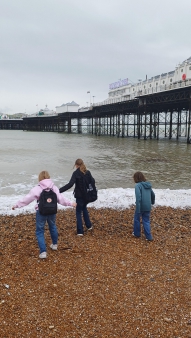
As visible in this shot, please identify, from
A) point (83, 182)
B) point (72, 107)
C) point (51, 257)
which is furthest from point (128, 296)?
point (72, 107)

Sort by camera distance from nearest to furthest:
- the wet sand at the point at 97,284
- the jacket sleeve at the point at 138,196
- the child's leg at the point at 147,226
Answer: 1. the wet sand at the point at 97,284
2. the jacket sleeve at the point at 138,196
3. the child's leg at the point at 147,226

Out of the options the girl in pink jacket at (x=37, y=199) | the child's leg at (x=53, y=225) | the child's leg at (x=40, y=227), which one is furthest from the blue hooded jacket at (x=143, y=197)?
the child's leg at (x=40, y=227)

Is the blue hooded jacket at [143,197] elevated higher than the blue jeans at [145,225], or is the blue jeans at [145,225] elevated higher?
the blue hooded jacket at [143,197]

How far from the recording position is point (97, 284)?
4039mm

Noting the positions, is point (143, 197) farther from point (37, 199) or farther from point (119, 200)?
point (119, 200)

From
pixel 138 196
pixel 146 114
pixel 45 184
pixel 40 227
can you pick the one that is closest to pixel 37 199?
pixel 45 184

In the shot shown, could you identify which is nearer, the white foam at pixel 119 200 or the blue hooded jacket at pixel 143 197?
the blue hooded jacket at pixel 143 197

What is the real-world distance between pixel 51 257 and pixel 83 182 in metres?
1.54

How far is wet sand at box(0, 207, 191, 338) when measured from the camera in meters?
3.20

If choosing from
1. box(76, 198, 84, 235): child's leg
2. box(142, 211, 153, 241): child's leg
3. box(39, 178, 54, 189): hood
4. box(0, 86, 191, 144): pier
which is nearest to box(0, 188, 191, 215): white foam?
box(76, 198, 84, 235): child's leg

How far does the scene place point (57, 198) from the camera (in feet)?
15.8

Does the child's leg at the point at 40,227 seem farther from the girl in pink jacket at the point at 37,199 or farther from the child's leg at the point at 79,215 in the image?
the child's leg at the point at 79,215

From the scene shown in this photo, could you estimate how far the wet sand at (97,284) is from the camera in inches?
126

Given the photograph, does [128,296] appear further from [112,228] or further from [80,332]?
[112,228]
